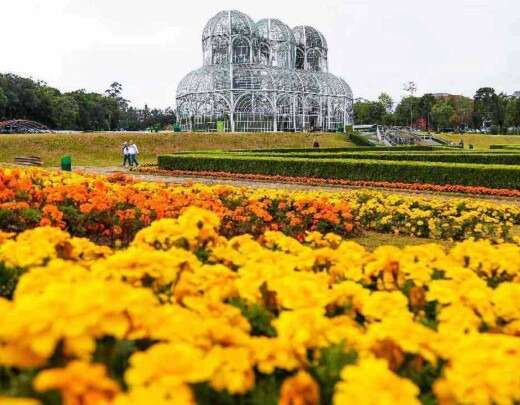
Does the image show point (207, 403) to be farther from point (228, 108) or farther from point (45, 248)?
point (228, 108)

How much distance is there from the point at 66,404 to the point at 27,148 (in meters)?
31.1

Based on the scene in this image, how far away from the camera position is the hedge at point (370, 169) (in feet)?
51.3

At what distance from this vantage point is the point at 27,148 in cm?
3009

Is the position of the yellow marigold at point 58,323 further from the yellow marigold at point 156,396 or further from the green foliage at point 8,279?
the green foliage at point 8,279

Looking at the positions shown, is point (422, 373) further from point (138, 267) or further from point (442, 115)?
point (442, 115)

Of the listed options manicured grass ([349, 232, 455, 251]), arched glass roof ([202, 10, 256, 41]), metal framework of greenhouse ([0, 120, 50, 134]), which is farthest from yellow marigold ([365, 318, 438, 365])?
metal framework of greenhouse ([0, 120, 50, 134])

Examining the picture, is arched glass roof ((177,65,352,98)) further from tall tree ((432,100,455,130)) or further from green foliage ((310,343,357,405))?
green foliage ((310,343,357,405))

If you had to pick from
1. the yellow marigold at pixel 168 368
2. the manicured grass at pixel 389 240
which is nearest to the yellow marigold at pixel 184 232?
the yellow marigold at pixel 168 368

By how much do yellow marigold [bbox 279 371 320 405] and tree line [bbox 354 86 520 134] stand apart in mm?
79958

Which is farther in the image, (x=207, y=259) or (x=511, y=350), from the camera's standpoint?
(x=207, y=259)

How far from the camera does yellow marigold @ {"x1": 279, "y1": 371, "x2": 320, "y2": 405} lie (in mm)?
1686

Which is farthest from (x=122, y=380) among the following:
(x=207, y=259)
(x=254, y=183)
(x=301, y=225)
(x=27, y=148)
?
(x=27, y=148)

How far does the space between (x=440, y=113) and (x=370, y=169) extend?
2653 inches

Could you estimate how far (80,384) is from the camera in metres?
1.42
